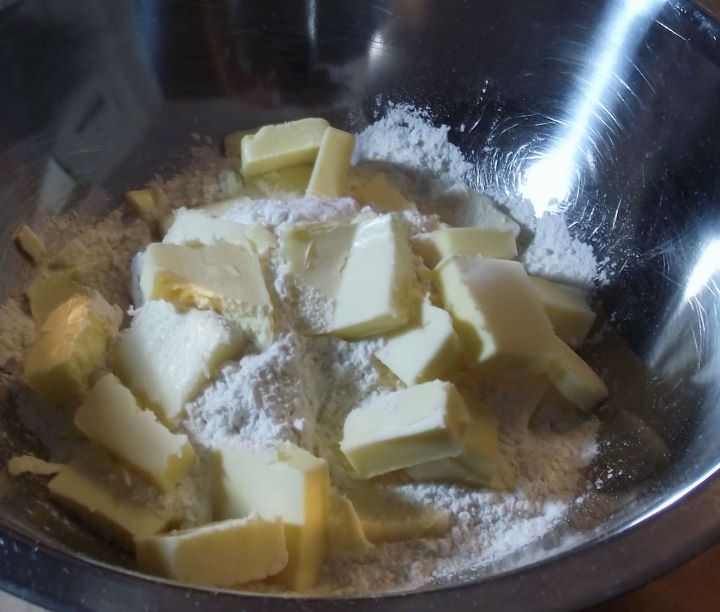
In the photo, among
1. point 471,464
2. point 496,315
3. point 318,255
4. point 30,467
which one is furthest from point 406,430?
point 30,467

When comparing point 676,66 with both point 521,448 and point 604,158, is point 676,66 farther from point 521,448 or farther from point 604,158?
point 521,448

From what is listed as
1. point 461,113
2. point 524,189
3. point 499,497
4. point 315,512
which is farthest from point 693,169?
point 315,512

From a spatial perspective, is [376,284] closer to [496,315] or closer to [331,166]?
[496,315]

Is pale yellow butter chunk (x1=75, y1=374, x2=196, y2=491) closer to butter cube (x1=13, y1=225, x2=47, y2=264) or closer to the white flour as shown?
the white flour

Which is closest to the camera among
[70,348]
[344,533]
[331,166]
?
[344,533]

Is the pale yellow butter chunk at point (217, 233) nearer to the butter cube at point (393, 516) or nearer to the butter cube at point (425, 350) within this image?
the butter cube at point (425, 350)

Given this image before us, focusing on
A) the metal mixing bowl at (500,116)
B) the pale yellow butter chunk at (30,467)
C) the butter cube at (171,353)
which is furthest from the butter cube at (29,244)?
the pale yellow butter chunk at (30,467)
